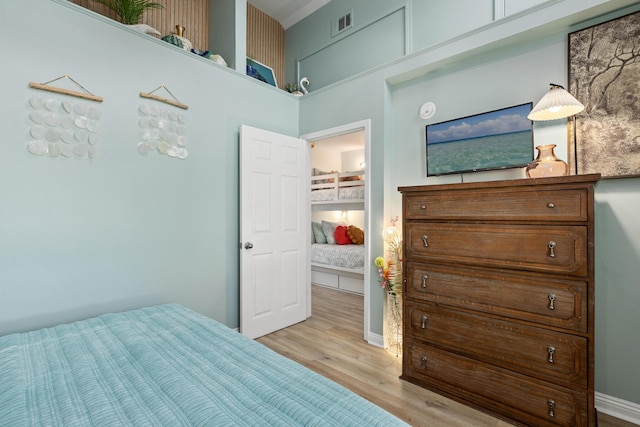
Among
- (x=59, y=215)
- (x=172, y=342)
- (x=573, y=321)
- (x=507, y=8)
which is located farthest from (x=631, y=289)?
(x=59, y=215)

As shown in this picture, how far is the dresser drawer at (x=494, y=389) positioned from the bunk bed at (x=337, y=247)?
223 cm

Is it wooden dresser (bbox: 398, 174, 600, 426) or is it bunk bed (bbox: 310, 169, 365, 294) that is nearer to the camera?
wooden dresser (bbox: 398, 174, 600, 426)

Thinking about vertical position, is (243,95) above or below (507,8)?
below

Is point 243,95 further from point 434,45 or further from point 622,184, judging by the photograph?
point 622,184

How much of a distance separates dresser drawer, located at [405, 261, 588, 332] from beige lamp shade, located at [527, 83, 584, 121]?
103cm

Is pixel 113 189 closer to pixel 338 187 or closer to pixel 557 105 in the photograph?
pixel 557 105

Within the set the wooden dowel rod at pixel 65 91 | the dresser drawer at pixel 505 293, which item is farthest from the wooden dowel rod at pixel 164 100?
the dresser drawer at pixel 505 293

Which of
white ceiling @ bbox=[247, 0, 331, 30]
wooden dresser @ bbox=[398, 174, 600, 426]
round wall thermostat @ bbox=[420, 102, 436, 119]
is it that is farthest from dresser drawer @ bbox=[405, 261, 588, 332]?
white ceiling @ bbox=[247, 0, 331, 30]

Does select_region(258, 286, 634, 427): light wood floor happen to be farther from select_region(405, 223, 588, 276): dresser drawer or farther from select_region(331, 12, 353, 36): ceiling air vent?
select_region(331, 12, 353, 36): ceiling air vent

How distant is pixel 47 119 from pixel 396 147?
2.71 m

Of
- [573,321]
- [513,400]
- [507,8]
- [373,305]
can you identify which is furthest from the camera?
[373,305]

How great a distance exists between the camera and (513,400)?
1.77 m

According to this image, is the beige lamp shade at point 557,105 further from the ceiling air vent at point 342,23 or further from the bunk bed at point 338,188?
the bunk bed at point 338,188

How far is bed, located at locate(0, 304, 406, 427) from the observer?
3.03ft
